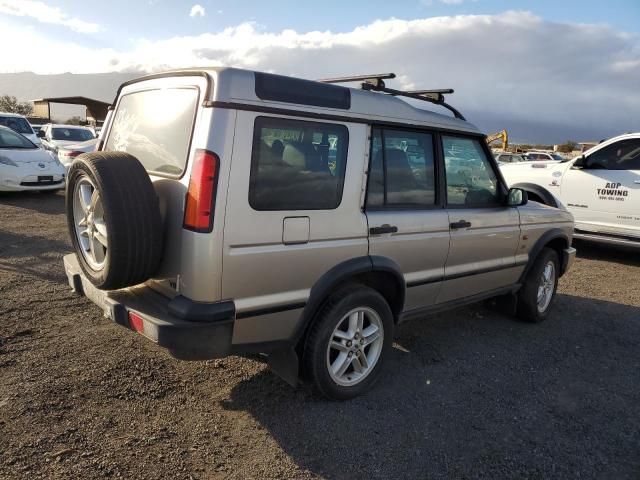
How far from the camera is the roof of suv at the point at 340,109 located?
2494mm

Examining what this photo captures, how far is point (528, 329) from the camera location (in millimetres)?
4801

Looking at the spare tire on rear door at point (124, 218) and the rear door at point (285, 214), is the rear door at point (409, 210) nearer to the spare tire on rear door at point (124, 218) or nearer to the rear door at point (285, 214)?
the rear door at point (285, 214)

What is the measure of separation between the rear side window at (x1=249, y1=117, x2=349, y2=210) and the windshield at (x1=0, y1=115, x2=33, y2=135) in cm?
1413

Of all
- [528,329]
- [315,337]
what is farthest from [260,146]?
[528,329]

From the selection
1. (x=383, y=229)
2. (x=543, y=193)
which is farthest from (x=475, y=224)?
(x=543, y=193)

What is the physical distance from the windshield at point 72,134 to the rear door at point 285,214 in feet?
49.4

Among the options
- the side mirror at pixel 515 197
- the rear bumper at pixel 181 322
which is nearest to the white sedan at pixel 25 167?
the rear bumper at pixel 181 322

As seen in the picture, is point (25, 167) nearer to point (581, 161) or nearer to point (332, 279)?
point (332, 279)

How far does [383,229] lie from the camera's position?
318 cm

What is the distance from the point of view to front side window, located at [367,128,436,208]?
10.5 feet

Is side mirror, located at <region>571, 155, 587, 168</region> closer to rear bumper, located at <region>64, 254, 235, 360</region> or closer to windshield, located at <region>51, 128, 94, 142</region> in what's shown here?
rear bumper, located at <region>64, 254, 235, 360</region>

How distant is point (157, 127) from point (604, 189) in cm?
706

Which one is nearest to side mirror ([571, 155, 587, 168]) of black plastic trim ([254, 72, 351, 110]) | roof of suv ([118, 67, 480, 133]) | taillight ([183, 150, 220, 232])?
roof of suv ([118, 67, 480, 133])

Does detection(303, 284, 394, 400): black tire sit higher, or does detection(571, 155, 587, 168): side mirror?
detection(571, 155, 587, 168): side mirror
